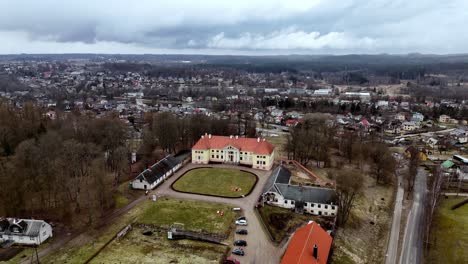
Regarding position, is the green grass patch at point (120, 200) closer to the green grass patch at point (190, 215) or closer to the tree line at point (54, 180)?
the tree line at point (54, 180)

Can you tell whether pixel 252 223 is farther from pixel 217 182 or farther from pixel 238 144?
pixel 238 144

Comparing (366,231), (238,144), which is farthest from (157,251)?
Result: (238,144)

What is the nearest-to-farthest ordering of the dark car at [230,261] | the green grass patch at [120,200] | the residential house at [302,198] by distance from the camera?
1. the dark car at [230,261]
2. the residential house at [302,198]
3. the green grass patch at [120,200]

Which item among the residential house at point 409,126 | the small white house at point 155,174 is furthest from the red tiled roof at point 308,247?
the residential house at point 409,126

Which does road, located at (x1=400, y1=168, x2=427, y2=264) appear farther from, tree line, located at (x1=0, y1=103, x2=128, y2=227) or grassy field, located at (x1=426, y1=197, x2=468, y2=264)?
tree line, located at (x1=0, y1=103, x2=128, y2=227)

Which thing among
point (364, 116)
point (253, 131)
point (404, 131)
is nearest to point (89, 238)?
point (253, 131)

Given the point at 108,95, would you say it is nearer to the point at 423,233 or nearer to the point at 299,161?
the point at 299,161
